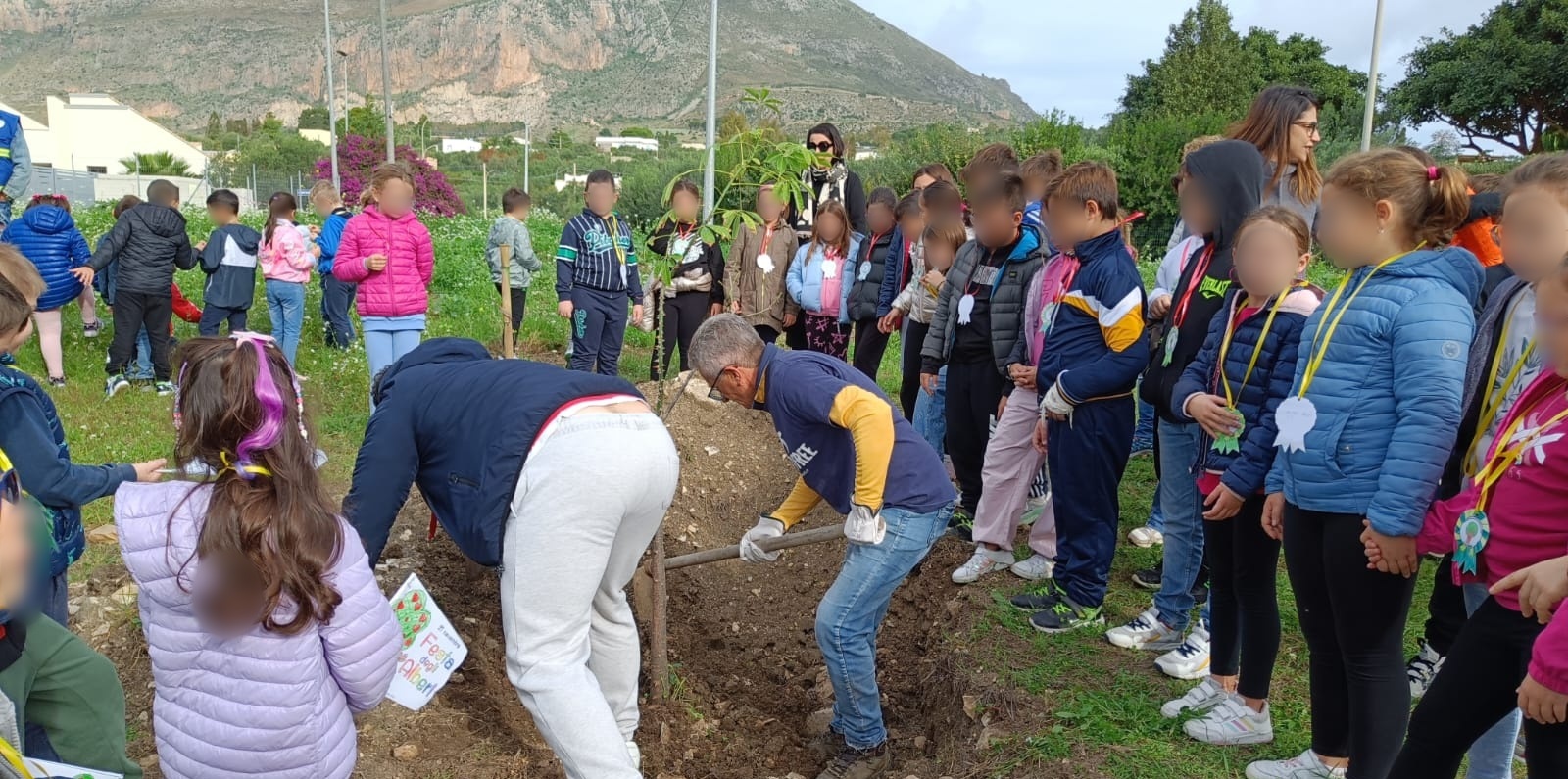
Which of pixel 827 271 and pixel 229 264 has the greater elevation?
pixel 827 271

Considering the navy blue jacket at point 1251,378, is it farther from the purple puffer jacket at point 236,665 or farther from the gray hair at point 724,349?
the purple puffer jacket at point 236,665

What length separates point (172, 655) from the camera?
2.07 m

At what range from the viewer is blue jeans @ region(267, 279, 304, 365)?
8.35m

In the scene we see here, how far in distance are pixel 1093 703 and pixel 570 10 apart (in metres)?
140

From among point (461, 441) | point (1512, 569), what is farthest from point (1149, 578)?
point (461, 441)

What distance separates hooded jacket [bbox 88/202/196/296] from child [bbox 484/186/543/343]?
102 inches

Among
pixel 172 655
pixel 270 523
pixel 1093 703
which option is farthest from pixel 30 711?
pixel 1093 703

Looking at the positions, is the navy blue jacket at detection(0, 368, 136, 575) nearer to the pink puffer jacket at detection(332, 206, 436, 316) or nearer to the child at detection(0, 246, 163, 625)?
the child at detection(0, 246, 163, 625)

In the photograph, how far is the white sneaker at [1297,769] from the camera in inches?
111

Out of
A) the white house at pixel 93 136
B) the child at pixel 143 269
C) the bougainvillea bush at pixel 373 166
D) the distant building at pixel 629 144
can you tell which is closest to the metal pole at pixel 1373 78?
the child at pixel 143 269

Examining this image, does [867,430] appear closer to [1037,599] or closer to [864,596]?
[864,596]

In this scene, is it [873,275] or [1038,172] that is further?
[873,275]

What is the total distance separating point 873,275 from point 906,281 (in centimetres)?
31

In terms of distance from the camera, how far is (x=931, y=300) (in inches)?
215
